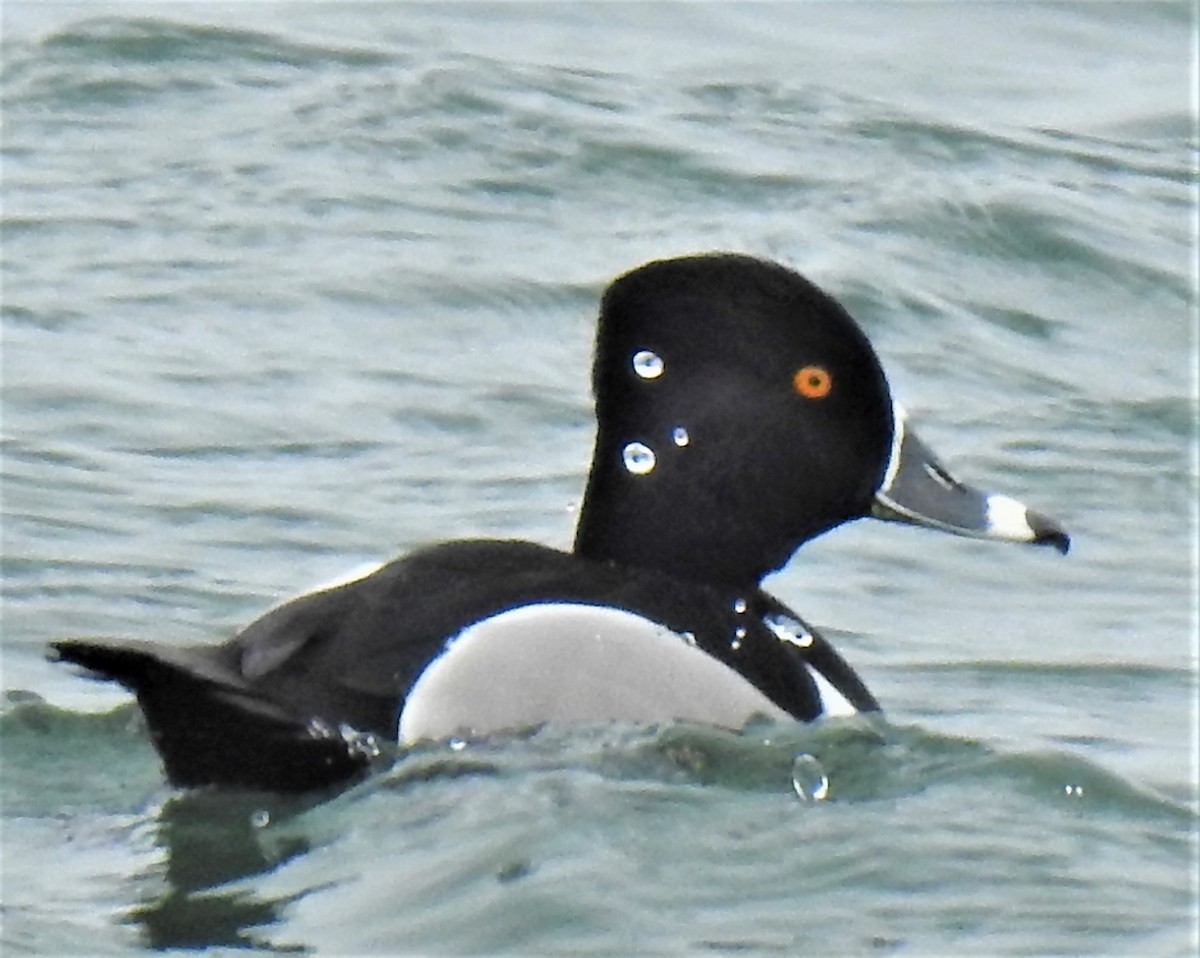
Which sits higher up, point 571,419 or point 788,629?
point 788,629

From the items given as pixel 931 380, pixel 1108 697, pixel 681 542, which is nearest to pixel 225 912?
pixel 681 542

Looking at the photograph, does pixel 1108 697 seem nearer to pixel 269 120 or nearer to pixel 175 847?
pixel 175 847

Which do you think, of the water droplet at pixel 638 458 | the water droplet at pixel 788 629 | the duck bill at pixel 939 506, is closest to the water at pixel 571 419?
the water droplet at pixel 788 629

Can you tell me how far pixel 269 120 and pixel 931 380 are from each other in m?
3.00

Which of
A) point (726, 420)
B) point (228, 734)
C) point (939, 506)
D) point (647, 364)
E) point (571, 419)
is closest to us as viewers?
point (228, 734)

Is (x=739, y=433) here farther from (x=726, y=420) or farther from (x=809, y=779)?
(x=809, y=779)

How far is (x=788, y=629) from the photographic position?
6.17m

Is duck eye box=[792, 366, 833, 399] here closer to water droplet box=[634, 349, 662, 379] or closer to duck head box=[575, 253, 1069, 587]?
duck head box=[575, 253, 1069, 587]

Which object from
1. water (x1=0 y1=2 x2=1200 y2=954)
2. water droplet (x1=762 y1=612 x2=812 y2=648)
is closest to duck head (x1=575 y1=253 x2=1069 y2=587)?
water droplet (x1=762 y1=612 x2=812 y2=648)

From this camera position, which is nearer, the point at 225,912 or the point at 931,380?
the point at 225,912

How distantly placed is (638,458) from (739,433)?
21 centimetres

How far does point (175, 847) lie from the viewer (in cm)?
546

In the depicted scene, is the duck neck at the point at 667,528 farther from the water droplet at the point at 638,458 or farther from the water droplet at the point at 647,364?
the water droplet at the point at 647,364

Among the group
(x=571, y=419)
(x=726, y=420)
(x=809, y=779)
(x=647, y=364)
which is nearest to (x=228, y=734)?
(x=809, y=779)
